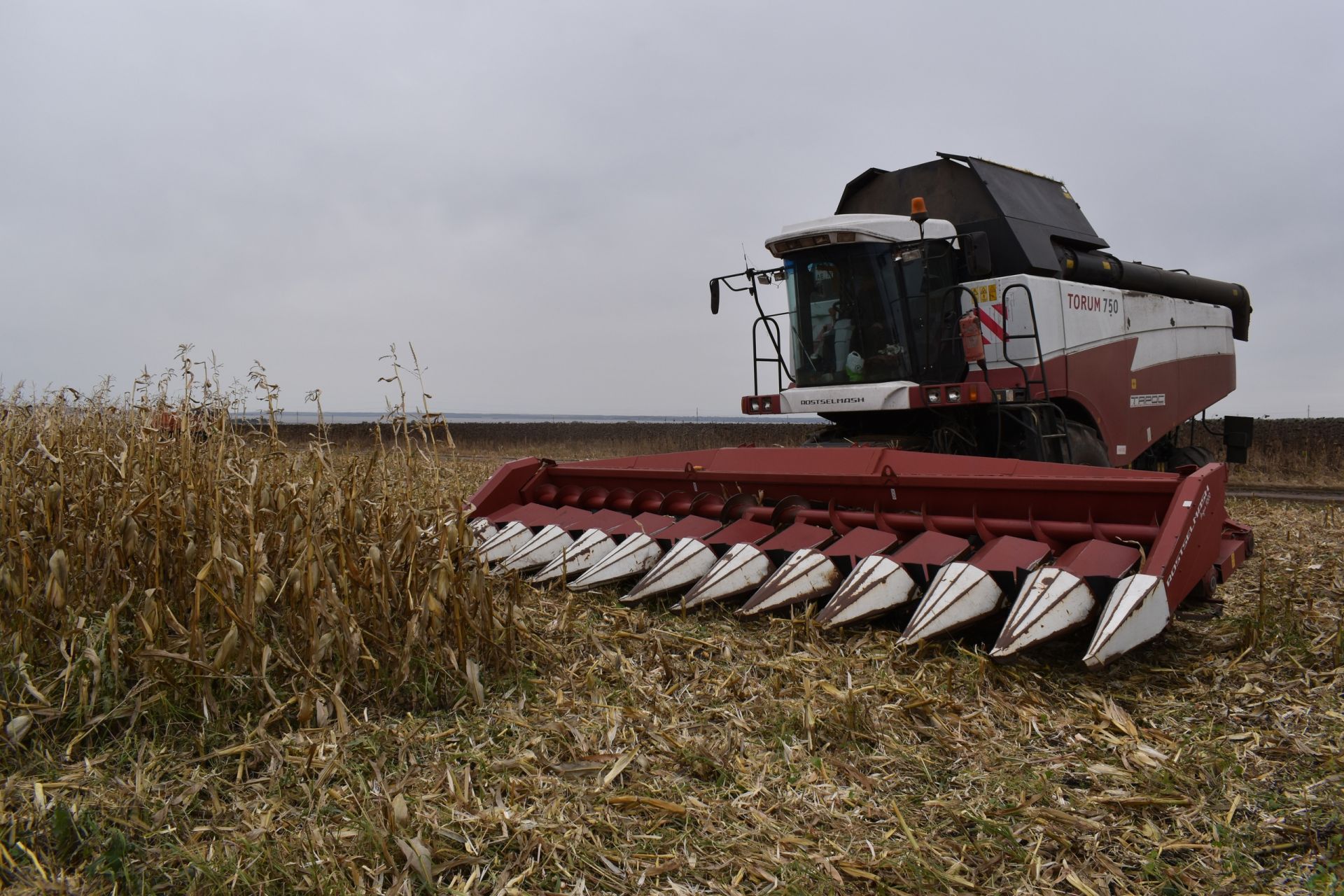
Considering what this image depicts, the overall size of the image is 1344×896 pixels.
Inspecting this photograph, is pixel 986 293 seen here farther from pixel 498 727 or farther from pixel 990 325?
pixel 498 727

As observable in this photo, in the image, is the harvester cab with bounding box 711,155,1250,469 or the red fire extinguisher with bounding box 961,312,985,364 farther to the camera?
the harvester cab with bounding box 711,155,1250,469

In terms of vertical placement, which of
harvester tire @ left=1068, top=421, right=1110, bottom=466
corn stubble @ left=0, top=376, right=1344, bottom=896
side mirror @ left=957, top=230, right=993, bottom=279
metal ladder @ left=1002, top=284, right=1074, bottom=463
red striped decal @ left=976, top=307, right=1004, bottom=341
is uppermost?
side mirror @ left=957, top=230, right=993, bottom=279

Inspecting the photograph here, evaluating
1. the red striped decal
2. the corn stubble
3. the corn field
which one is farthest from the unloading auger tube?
the red striped decal

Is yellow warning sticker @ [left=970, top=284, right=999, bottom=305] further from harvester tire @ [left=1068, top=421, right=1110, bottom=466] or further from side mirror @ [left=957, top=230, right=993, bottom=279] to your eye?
harvester tire @ [left=1068, top=421, right=1110, bottom=466]

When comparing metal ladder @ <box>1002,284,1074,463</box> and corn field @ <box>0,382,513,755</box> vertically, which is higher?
metal ladder @ <box>1002,284,1074,463</box>

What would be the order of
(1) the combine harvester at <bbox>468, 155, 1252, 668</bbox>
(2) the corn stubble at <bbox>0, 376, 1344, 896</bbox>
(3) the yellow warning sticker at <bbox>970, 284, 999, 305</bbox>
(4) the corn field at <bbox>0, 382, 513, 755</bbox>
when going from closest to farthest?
(2) the corn stubble at <bbox>0, 376, 1344, 896</bbox>
(4) the corn field at <bbox>0, 382, 513, 755</bbox>
(1) the combine harvester at <bbox>468, 155, 1252, 668</bbox>
(3) the yellow warning sticker at <bbox>970, 284, 999, 305</bbox>

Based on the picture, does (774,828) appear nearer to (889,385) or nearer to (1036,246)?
(889,385)

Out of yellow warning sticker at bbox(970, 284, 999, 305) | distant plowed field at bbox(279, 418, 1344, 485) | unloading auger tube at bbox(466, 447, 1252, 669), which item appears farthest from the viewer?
→ distant plowed field at bbox(279, 418, 1344, 485)

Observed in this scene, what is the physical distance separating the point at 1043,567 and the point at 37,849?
10.3 ft

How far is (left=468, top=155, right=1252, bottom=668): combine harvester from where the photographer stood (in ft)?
11.4

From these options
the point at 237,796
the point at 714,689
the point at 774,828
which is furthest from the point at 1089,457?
the point at 237,796

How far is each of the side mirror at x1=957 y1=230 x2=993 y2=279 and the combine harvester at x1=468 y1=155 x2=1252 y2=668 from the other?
0.05 feet

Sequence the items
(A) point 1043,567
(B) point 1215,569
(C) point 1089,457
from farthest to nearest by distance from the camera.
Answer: (C) point 1089,457 < (B) point 1215,569 < (A) point 1043,567

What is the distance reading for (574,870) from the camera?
204 cm
